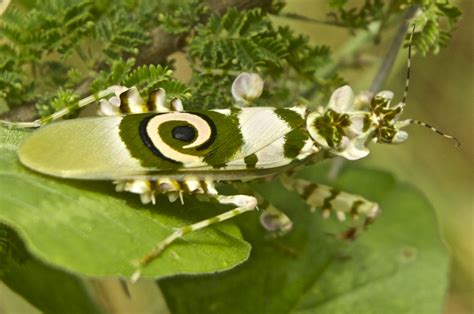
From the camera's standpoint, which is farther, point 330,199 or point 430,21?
point 330,199

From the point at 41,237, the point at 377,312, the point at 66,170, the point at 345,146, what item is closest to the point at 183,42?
the point at 345,146

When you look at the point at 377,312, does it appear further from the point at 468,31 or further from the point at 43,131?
the point at 468,31

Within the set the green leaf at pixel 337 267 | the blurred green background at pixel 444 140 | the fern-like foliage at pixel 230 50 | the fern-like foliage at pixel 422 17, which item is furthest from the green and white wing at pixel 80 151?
the blurred green background at pixel 444 140

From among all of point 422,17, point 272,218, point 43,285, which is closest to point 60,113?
point 43,285

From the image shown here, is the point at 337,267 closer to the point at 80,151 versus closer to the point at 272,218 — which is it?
the point at 272,218

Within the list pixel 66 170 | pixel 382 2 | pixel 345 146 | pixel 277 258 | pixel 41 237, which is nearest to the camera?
pixel 41 237

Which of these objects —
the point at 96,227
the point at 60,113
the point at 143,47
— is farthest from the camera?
the point at 143,47

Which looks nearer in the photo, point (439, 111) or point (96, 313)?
point (96, 313)
